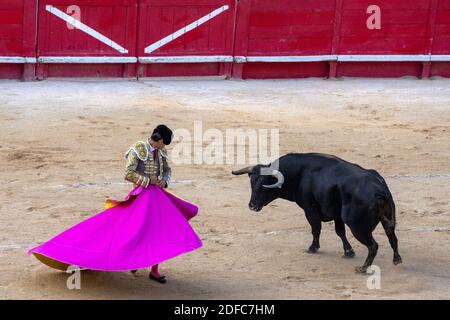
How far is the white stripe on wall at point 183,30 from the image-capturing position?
43.5 ft

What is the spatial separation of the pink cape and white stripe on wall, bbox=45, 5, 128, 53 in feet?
20.5

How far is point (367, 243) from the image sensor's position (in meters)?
7.17

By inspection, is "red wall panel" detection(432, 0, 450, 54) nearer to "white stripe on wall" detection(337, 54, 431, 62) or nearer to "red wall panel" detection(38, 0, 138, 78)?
"white stripe on wall" detection(337, 54, 431, 62)

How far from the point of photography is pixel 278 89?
1322cm

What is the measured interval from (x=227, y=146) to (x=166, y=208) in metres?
3.95

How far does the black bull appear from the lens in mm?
7121

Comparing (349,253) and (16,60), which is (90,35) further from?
(349,253)

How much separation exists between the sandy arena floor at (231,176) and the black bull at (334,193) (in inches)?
10.1

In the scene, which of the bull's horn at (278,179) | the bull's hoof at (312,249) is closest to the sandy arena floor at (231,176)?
the bull's hoof at (312,249)

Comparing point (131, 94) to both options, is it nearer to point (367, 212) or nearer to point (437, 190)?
point (437, 190)

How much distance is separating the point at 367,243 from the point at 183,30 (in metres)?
6.67

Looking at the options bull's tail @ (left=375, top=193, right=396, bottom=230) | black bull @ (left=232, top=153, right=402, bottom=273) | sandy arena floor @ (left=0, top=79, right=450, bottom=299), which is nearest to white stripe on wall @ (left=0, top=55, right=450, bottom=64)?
sandy arena floor @ (left=0, top=79, right=450, bottom=299)

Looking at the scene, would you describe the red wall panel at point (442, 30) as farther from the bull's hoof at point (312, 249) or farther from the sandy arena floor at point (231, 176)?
the bull's hoof at point (312, 249)

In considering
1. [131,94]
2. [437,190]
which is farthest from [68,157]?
[437,190]
